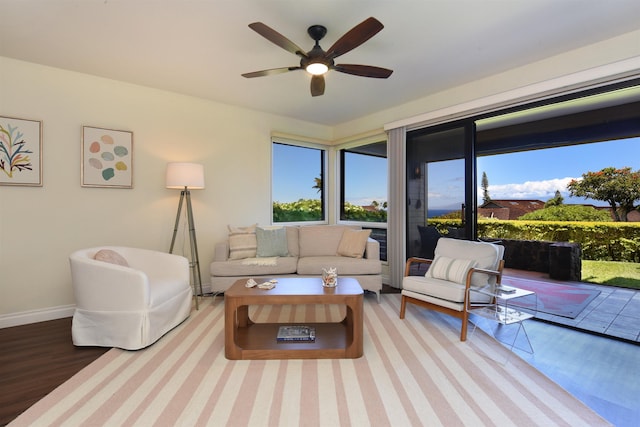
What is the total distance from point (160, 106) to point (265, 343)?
10.7ft

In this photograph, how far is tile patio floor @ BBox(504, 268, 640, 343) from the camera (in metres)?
2.81

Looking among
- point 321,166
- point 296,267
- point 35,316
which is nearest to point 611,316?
point 296,267

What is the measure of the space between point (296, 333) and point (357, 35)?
7.68 ft

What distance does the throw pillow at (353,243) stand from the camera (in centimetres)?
394

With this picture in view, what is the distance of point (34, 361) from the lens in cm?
227

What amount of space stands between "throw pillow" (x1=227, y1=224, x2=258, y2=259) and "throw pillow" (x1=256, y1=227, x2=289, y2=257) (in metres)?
0.07

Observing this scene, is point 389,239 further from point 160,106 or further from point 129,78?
point 129,78

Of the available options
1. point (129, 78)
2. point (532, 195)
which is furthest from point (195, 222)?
point (532, 195)

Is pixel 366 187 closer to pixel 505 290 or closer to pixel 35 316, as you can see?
pixel 505 290

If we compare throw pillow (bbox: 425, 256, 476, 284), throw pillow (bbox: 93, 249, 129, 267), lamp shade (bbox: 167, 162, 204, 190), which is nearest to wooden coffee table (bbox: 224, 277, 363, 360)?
throw pillow (bbox: 425, 256, 476, 284)

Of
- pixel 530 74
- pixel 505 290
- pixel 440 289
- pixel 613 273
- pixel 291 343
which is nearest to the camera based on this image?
pixel 291 343

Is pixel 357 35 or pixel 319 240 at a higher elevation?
pixel 357 35

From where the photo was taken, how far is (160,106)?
12.6 feet

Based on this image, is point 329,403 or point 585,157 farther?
point 585,157
